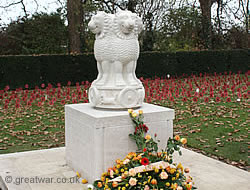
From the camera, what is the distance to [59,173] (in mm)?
4383

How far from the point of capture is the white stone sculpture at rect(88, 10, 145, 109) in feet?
13.4

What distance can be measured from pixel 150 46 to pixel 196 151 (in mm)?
14442

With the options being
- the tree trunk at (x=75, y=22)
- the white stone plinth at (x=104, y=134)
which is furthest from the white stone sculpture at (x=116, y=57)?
the tree trunk at (x=75, y=22)

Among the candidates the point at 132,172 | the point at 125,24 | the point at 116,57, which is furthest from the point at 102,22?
the point at 132,172

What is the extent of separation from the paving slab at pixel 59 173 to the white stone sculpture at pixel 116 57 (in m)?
1.12

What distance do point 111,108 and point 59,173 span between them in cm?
120

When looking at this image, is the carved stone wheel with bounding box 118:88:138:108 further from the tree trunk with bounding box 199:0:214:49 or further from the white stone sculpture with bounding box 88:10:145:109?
the tree trunk with bounding box 199:0:214:49

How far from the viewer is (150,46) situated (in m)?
19.5

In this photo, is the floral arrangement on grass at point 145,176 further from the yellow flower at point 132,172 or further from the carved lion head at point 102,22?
the carved lion head at point 102,22

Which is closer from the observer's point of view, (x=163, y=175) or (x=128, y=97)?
(x=163, y=175)

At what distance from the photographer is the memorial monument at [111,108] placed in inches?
150

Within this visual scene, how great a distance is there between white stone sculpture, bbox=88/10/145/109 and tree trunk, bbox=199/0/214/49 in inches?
702

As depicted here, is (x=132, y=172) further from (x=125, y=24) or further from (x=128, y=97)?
(x=125, y=24)

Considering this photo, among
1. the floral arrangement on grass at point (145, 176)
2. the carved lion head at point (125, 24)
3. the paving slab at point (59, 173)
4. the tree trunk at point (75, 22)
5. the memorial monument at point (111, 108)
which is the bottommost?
the paving slab at point (59, 173)
